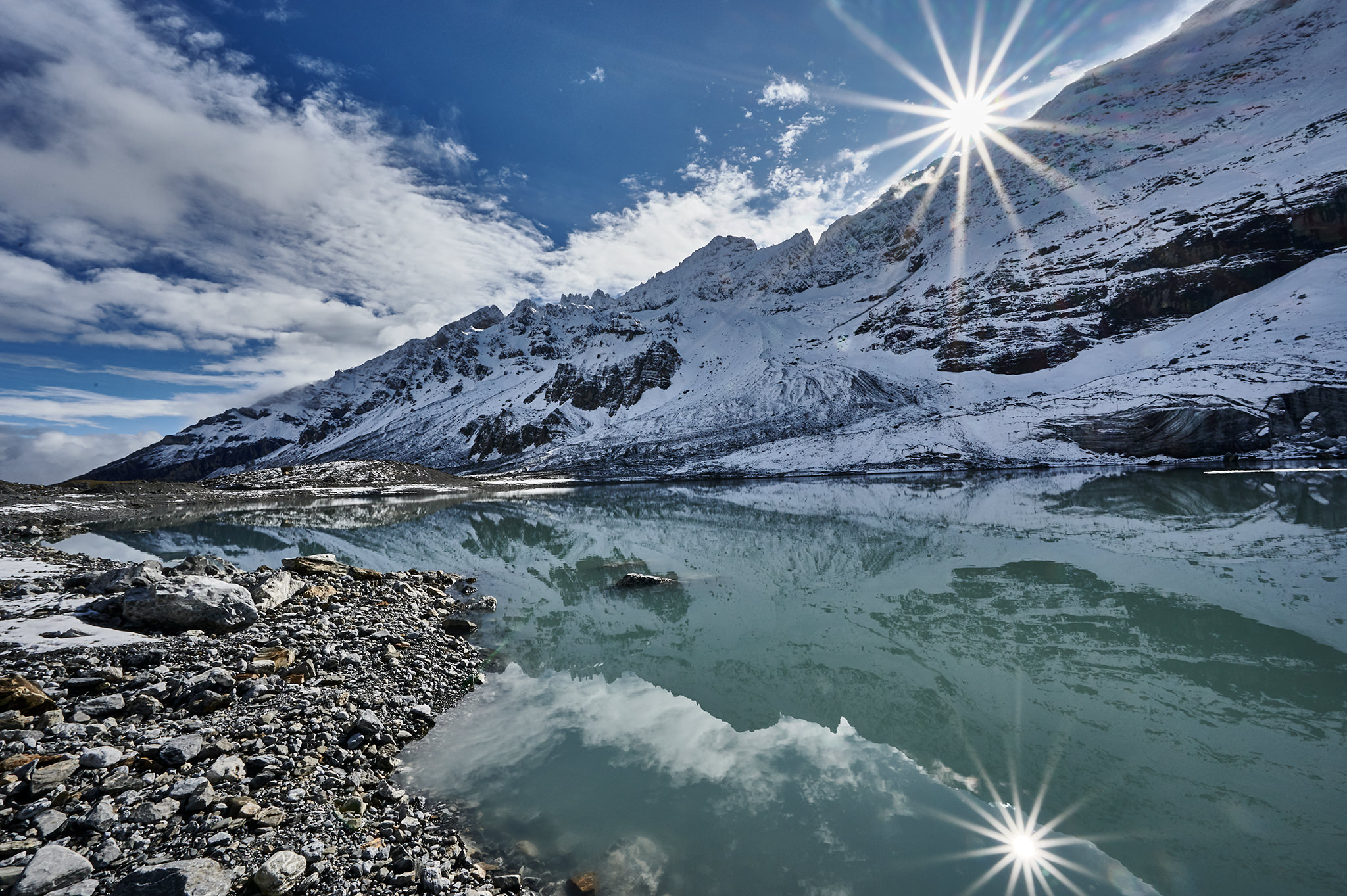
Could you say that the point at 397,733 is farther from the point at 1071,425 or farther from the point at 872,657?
the point at 1071,425

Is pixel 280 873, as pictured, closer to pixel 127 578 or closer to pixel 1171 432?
pixel 127 578

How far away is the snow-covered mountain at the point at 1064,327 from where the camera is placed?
77562mm

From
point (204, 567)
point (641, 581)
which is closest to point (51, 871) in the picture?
point (204, 567)

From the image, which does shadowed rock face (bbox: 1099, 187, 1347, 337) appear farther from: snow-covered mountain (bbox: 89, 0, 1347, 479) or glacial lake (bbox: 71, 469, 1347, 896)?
glacial lake (bbox: 71, 469, 1347, 896)

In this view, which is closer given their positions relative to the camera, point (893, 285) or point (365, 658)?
point (365, 658)

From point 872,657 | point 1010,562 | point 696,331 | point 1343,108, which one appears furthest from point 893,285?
point 872,657

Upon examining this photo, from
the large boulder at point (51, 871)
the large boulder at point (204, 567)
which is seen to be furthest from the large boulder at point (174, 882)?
the large boulder at point (204, 567)

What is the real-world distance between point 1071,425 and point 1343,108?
107422mm

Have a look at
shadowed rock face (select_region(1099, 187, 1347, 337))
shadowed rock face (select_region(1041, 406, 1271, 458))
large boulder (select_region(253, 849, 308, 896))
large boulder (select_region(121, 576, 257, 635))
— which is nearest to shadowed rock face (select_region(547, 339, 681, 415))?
shadowed rock face (select_region(1041, 406, 1271, 458))

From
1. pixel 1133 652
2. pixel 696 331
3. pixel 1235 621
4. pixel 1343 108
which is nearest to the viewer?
pixel 1133 652

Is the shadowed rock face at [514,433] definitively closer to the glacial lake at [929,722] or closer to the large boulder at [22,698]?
the glacial lake at [929,722]

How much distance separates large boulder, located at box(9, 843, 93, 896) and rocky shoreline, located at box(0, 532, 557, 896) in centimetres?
1

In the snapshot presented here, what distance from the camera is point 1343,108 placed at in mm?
108812

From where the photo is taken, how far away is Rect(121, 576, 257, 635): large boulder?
10.7 metres
